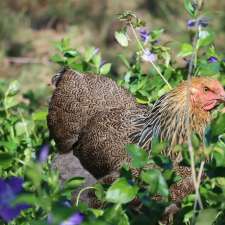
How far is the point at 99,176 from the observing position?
436 centimetres

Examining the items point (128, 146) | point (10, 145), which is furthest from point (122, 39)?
point (128, 146)

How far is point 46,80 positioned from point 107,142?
10.9 ft

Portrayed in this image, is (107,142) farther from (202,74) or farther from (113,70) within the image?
(113,70)

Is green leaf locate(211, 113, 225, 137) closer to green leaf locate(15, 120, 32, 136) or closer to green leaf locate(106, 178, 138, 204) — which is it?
green leaf locate(106, 178, 138, 204)

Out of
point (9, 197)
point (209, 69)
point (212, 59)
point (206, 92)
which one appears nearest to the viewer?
point (9, 197)

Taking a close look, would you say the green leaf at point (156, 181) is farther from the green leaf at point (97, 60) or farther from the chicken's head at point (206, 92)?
the green leaf at point (97, 60)

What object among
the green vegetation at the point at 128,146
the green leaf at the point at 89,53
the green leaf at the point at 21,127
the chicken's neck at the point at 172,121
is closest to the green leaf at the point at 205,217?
the green vegetation at the point at 128,146

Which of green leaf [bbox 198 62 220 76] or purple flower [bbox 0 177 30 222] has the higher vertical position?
purple flower [bbox 0 177 30 222]

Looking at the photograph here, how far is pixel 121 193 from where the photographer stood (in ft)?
8.05

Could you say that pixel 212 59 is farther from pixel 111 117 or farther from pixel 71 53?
pixel 71 53

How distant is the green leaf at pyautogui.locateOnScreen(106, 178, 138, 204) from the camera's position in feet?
8.01

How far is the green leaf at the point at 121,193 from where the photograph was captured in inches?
96.1

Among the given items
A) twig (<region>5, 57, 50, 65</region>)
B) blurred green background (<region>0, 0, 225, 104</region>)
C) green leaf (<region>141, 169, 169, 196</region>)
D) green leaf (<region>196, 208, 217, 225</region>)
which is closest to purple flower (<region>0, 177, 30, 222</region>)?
green leaf (<region>141, 169, 169, 196</region>)

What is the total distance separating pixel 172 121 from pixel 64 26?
218 inches
